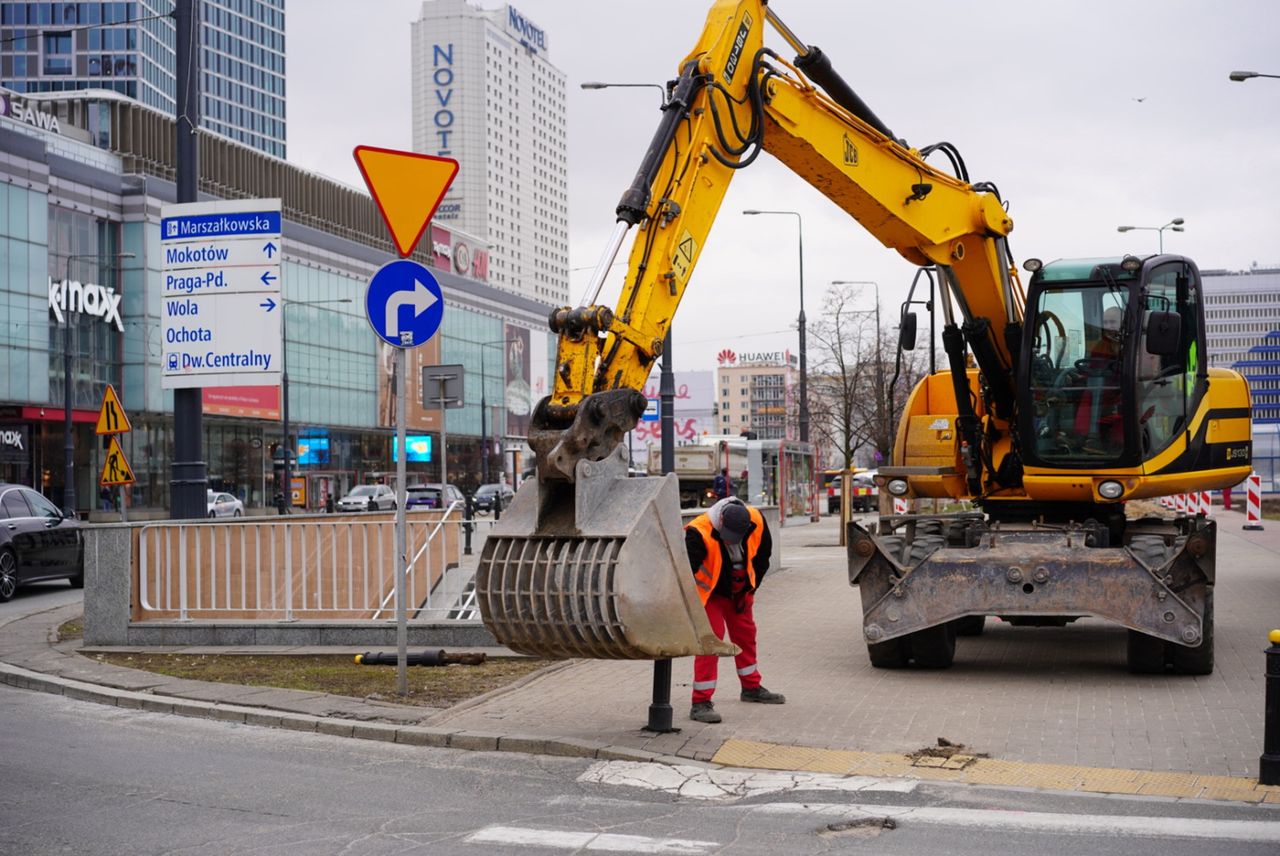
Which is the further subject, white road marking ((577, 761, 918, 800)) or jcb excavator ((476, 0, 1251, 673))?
jcb excavator ((476, 0, 1251, 673))

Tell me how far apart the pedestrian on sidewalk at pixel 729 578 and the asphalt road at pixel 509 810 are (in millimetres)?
1379

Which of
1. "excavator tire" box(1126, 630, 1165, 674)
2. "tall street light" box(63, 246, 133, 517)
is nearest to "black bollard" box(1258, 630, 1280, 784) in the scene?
"excavator tire" box(1126, 630, 1165, 674)

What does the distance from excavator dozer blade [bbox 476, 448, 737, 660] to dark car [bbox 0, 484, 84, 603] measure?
46.1 feet

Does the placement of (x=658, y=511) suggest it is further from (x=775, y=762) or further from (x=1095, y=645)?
(x=1095, y=645)

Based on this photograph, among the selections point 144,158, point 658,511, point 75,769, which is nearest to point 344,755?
point 75,769

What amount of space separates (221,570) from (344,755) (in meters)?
5.37

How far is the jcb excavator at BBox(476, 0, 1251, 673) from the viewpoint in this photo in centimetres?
820

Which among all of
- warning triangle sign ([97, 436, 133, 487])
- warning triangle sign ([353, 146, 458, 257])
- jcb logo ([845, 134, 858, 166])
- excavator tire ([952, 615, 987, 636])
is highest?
jcb logo ([845, 134, 858, 166])

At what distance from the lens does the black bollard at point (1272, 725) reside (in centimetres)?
740

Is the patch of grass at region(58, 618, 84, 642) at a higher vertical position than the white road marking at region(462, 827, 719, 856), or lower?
higher

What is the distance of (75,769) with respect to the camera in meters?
8.23

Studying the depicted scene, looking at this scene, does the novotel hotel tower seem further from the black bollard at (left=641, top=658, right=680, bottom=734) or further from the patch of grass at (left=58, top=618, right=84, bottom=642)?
the black bollard at (left=641, top=658, right=680, bottom=734)

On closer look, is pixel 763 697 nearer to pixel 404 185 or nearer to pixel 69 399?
pixel 404 185

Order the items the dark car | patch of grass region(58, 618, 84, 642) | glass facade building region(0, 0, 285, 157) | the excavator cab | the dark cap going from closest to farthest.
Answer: the dark cap
the excavator cab
patch of grass region(58, 618, 84, 642)
the dark car
glass facade building region(0, 0, 285, 157)
